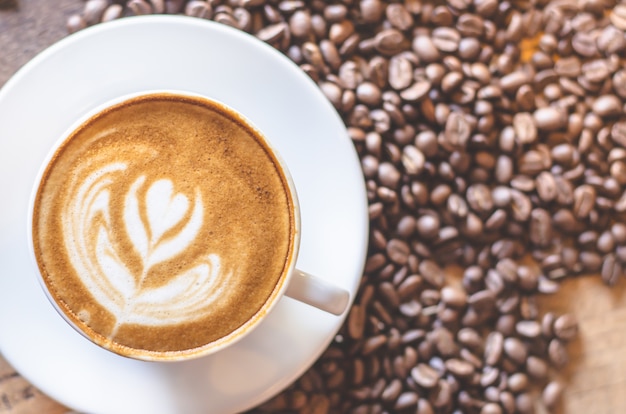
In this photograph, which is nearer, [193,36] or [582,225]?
[193,36]

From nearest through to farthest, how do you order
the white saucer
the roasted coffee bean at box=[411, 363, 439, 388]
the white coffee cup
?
the white coffee cup < the white saucer < the roasted coffee bean at box=[411, 363, 439, 388]

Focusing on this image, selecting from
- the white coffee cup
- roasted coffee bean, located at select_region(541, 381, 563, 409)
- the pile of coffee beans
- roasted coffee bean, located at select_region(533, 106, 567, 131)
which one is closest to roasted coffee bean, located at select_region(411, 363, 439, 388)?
the pile of coffee beans

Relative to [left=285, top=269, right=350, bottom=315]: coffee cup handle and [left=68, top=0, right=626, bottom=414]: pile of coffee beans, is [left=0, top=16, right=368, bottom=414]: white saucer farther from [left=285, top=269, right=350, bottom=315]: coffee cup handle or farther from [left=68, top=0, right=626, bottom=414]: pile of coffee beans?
[left=68, top=0, right=626, bottom=414]: pile of coffee beans

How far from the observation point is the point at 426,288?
1494mm

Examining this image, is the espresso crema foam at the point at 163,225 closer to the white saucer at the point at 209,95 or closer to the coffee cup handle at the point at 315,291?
the coffee cup handle at the point at 315,291

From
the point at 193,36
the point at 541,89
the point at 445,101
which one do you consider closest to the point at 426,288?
the point at 445,101

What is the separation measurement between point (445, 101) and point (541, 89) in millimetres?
234

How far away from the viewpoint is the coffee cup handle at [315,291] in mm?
1034

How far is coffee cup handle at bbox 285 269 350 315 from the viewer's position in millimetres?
1034

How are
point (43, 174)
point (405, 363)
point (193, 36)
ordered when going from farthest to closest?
point (405, 363), point (193, 36), point (43, 174)

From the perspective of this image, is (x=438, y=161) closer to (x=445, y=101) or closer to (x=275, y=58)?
(x=445, y=101)

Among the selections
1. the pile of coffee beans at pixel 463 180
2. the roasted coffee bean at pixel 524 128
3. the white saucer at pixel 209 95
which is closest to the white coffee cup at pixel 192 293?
the white saucer at pixel 209 95

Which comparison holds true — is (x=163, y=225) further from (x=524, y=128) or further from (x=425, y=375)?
(x=524, y=128)

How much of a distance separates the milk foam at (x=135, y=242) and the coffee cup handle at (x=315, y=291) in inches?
5.7
